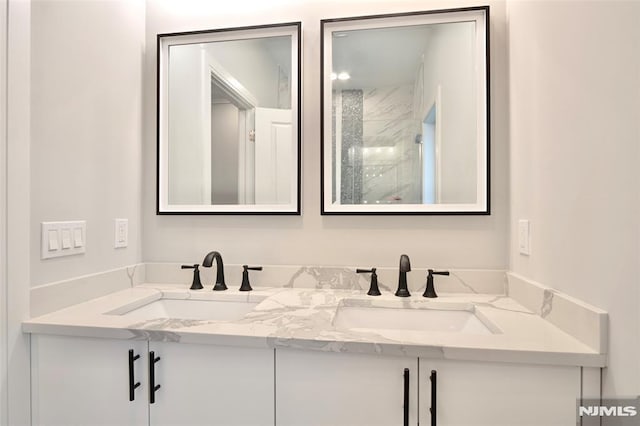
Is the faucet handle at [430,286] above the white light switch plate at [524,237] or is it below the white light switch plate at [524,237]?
below

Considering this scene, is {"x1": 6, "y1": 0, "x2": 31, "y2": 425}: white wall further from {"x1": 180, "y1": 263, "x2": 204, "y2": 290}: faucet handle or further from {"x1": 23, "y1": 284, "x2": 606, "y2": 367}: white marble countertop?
{"x1": 180, "y1": 263, "x2": 204, "y2": 290}: faucet handle

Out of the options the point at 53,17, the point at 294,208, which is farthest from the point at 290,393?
the point at 53,17

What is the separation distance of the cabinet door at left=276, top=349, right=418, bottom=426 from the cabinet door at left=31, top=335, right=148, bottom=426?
0.41 meters

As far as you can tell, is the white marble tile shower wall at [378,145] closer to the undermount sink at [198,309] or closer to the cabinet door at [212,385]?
the undermount sink at [198,309]

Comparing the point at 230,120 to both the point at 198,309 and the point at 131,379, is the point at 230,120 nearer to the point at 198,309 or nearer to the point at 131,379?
the point at 198,309

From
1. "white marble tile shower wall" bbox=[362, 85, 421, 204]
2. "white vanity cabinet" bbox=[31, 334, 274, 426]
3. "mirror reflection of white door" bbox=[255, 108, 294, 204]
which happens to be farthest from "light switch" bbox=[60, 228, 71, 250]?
"white marble tile shower wall" bbox=[362, 85, 421, 204]

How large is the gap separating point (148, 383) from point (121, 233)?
0.68 meters

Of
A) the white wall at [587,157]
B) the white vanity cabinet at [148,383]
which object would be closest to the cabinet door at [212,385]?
the white vanity cabinet at [148,383]

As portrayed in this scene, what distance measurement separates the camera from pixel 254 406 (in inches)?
35.7

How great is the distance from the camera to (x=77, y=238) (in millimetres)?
1190

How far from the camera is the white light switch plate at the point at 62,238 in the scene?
1.08m

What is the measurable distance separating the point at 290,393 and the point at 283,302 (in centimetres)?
36

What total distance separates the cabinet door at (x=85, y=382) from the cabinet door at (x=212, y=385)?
60mm

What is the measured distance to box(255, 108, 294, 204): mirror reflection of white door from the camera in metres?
1.46
